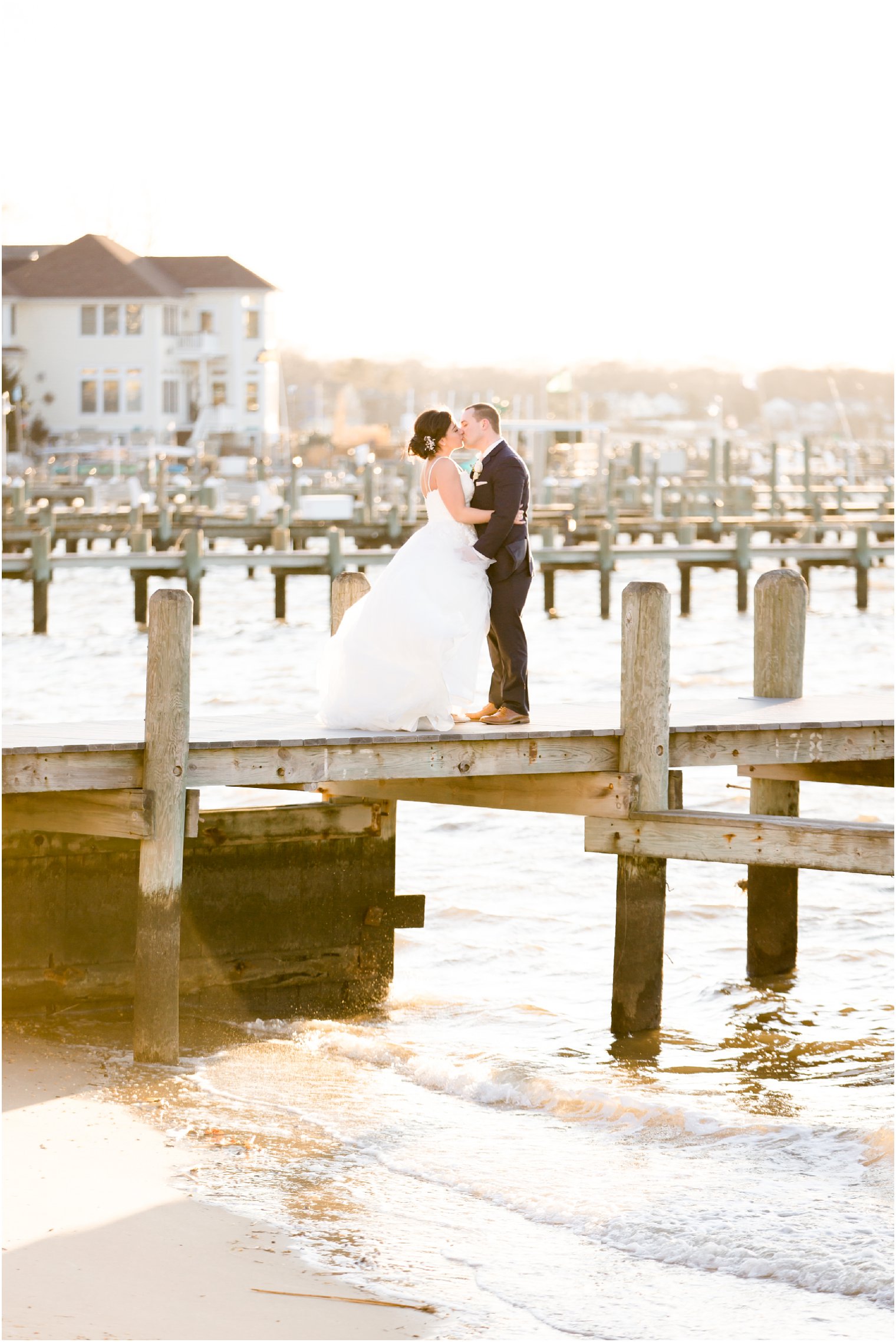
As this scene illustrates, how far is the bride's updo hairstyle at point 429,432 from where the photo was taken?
341 inches

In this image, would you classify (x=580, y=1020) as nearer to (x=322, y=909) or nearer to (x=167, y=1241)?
(x=322, y=909)

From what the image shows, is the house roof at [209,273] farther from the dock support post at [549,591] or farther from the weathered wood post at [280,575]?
the dock support post at [549,591]

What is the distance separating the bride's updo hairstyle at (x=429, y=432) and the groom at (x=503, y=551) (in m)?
0.10

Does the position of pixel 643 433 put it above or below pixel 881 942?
above

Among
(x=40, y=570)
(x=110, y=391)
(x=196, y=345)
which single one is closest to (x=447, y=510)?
(x=40, y=570)

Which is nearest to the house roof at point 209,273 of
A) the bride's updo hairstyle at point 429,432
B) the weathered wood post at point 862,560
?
the weathered wood post at point 862,560

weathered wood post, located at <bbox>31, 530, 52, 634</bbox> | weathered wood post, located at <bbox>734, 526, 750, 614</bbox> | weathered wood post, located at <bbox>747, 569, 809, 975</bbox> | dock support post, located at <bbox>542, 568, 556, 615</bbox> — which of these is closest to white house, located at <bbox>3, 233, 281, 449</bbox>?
dock support post, located at <bbox>542, 568, 556, 615</bbox>

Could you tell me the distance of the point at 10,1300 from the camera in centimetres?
589

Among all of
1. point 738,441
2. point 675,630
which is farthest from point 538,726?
point 738,441

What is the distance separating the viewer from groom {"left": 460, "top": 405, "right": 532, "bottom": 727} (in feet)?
28.8

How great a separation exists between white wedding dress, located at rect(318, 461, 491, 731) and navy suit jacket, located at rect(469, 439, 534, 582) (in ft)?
0.27

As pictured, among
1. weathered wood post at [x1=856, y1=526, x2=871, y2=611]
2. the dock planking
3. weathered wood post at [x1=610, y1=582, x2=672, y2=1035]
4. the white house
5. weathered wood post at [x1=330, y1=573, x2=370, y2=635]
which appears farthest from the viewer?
the white house

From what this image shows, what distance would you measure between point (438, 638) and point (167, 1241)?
10.7 ft

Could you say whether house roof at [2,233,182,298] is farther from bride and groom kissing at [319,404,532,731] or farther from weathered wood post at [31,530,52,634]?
bride and groom kissing at [319,404,532,731]
